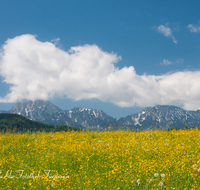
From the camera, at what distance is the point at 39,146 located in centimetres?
1067

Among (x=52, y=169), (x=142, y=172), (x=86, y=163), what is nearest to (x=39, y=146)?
(x=52, y=169)

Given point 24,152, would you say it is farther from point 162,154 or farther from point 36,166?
point 162,154

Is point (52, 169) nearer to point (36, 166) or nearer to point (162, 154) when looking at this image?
point (36, 166)

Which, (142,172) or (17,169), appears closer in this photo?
(142,172)

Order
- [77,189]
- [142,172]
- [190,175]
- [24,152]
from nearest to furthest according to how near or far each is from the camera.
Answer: [77,189] → [190,175] → [142,172] → [24,152]

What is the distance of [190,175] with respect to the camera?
620 centimetres

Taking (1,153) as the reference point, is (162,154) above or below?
above

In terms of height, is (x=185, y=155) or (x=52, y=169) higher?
(x=185, y=155)

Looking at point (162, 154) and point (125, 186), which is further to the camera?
point (162, 154)

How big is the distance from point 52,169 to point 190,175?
5.49m

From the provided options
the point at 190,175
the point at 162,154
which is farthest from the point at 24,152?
the point at 190,175

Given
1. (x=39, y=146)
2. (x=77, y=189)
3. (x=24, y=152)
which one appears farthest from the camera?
(x=39, y=146)

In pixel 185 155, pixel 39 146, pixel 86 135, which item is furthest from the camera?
pixel 86 135

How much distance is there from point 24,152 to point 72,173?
4344 millimetres
